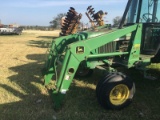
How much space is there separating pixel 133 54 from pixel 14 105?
2.65m

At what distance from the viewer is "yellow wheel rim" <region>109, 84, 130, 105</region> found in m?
4.93

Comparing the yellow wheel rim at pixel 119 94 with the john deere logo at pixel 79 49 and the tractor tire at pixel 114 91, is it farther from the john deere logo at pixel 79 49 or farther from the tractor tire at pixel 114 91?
the john deere logo at pixel 79 49

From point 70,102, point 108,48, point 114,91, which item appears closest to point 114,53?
point 108,48

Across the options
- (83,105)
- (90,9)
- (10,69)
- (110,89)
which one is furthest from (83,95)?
(90,9)

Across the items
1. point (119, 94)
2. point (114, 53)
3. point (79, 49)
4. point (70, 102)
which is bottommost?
point (70, 102)

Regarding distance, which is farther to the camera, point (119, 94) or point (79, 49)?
point (119, 94)

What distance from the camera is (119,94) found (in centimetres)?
503

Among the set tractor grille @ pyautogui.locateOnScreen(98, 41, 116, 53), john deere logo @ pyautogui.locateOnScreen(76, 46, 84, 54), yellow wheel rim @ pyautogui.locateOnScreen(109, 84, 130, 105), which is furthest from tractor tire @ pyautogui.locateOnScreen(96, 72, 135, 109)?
tractor grille @ pyautogui.locateOnScreen(98, 41, 116, 53)

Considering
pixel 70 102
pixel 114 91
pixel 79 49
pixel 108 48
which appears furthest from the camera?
pixel 108 48

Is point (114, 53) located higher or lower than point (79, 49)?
lower

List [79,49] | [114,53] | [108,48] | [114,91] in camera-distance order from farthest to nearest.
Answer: [108,48] → [114,53] → [114,91] → [79,49]

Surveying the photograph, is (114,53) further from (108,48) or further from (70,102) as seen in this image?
(70,102)

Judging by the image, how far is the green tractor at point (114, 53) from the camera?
15.7ft

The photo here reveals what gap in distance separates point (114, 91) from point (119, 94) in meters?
0.14
